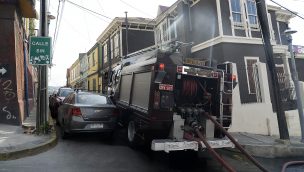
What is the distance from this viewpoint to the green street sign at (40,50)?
31.0 feet

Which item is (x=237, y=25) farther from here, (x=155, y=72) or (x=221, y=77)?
(x=155, y=72)

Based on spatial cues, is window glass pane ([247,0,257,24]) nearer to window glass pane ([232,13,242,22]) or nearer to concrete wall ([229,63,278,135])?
window glass pane ([232,13,242,22])

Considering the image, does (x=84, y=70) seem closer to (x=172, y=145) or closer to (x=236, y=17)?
(x=236, y=17)

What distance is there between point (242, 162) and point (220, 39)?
8891 mm

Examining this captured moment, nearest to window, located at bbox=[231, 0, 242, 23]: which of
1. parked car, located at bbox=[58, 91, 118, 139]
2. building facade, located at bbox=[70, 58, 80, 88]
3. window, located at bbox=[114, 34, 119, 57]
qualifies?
parked car, located at bbox=[58, 91, 118, 139]

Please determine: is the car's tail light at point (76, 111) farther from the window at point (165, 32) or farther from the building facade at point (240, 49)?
the window at point (165, 32)

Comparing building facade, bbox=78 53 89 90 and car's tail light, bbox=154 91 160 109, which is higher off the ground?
building facade, bbox=78 53 89 90

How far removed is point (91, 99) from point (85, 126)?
1.10m

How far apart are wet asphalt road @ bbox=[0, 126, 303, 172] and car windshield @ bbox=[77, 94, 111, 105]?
1.29m

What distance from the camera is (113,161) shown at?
7234mm

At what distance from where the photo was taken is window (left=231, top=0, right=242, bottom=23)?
16797 millimetres

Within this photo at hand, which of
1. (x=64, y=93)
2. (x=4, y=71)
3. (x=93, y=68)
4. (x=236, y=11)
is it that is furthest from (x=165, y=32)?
(x=93, y=68)

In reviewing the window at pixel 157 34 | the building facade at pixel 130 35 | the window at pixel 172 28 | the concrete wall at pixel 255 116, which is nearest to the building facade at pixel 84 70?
the building facade at pixel 130 35

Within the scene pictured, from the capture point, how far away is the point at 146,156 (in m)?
7.85
